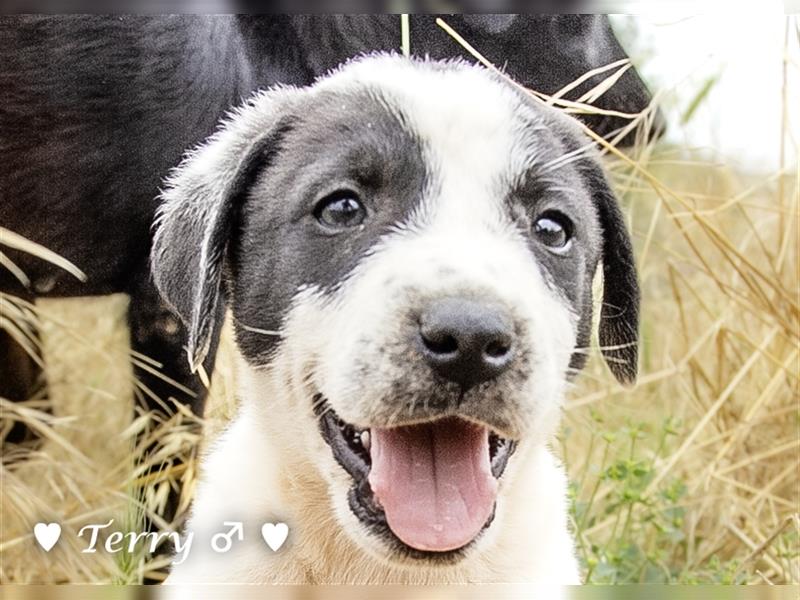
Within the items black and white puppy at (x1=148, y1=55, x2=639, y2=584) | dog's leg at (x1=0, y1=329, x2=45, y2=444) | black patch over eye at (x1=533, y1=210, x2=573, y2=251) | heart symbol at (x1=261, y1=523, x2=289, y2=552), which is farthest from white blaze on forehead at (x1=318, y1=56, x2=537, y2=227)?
dog's leg at (x1=0, y1=329, x2=45, y2=444)

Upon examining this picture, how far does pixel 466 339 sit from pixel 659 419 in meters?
1.00

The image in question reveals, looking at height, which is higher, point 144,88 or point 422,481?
point 144,88

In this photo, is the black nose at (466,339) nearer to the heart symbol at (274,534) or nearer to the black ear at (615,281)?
the black ear at (615,281)

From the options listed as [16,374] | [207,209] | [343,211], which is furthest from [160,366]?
[343,211]

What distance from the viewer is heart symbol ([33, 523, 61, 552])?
8.75 ft

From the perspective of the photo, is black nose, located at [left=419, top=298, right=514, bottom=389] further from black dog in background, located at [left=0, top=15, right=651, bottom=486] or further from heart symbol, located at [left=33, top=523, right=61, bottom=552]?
heart symbol, located at [left=33, top=523, right=61, bottom=552]

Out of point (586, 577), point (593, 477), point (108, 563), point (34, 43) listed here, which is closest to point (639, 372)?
point (593, 477)

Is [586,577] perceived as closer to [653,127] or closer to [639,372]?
[639,372]

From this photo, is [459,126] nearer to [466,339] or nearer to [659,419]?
[466,339]

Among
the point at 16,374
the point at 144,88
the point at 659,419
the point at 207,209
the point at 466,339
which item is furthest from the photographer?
the point at 16,374

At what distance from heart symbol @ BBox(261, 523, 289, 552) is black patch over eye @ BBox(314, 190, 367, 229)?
725 mm

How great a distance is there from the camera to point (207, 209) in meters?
2.43

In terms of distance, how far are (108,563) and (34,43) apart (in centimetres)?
128

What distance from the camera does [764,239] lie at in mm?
3061
